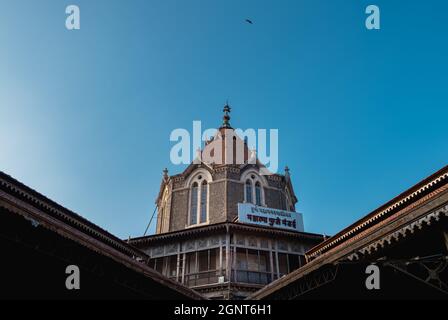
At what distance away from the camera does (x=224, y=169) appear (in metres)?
33.0

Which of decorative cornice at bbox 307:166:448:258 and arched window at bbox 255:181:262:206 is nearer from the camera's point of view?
decorative cornice at bbox 307:166:448:258

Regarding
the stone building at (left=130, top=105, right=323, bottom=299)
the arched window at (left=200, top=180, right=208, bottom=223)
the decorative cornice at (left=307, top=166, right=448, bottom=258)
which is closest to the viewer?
the decorative cornice at (left=307, top=166, right=448, bottom=258)

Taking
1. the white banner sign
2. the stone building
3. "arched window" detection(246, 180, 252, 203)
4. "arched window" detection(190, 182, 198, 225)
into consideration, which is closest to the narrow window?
the stone building

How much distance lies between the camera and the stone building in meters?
25.2

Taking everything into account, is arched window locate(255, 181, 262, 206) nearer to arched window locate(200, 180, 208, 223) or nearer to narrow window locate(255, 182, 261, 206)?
narrow window locate(255, 182, 261, 206)

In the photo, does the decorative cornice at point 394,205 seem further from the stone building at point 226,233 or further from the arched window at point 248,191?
the arched window at point 248,191

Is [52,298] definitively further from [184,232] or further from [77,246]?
[184,232]

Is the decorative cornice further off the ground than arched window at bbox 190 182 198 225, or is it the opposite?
arched window at bbox 190 182 198 225

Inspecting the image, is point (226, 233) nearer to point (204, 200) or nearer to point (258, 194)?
point (204, 200)

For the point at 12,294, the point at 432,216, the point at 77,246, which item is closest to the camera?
the point at 432,216

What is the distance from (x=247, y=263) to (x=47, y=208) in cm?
1250

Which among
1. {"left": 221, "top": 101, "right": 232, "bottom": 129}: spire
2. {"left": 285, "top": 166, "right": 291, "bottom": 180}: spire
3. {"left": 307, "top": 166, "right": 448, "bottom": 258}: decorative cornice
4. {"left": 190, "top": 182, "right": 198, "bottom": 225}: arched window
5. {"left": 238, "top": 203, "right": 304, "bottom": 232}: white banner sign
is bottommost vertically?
{"left": 307, "top": 166, "right": 448, "bottom": 258}: decorative cornice

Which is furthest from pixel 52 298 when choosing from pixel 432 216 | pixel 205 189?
pixel 205 189
